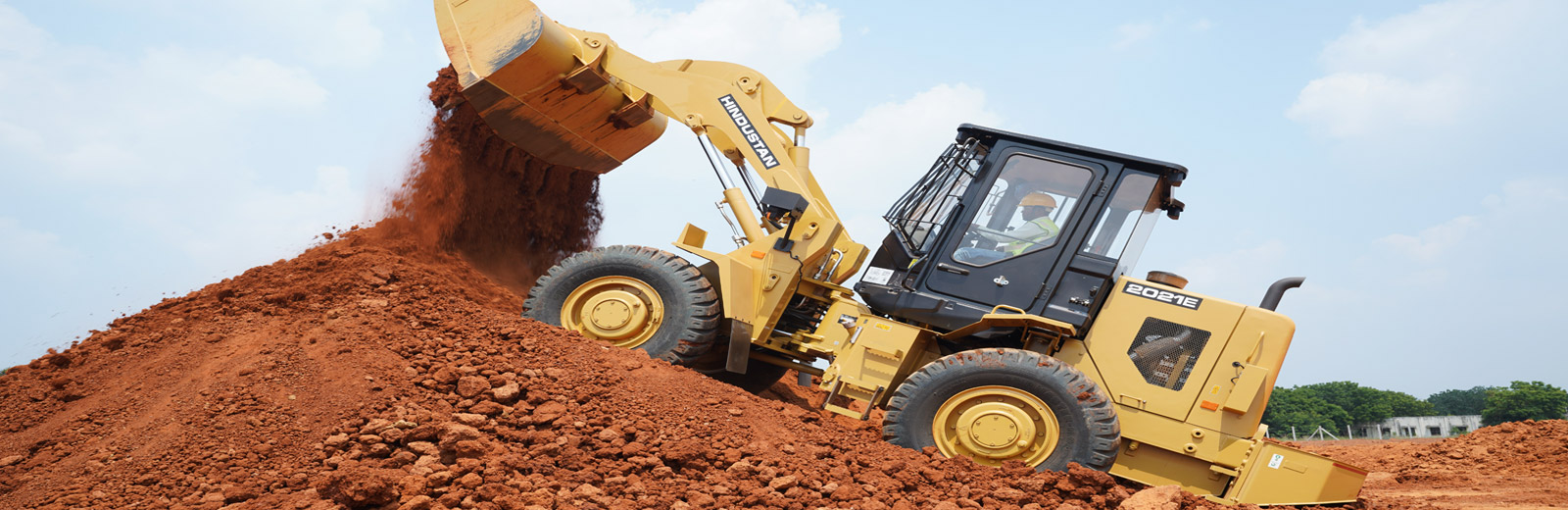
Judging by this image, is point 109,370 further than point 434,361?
Yes

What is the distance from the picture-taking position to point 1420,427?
2914cm

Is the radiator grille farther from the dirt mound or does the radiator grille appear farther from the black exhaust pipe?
the dirt mound

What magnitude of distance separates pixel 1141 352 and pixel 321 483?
14.5 feet

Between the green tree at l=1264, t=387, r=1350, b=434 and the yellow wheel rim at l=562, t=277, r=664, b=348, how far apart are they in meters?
31.6

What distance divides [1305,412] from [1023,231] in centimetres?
3466

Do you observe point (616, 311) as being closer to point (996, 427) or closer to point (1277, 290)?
point (996, 427)

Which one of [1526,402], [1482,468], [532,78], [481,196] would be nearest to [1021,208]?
[532,78]

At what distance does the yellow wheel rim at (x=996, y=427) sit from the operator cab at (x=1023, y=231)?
1.90 ft

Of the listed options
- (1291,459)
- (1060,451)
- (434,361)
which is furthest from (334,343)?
(1291,459)

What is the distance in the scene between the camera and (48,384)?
234 inches

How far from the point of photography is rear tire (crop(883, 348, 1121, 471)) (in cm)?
529

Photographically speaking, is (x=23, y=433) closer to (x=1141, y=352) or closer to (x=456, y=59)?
(x=456, y=59)

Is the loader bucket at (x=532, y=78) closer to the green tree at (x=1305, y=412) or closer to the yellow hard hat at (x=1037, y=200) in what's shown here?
the yellow hard hat at (x=1037, y=200)

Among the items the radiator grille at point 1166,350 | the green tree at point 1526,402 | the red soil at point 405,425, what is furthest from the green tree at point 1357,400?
the radiator grille at point 1166,350
